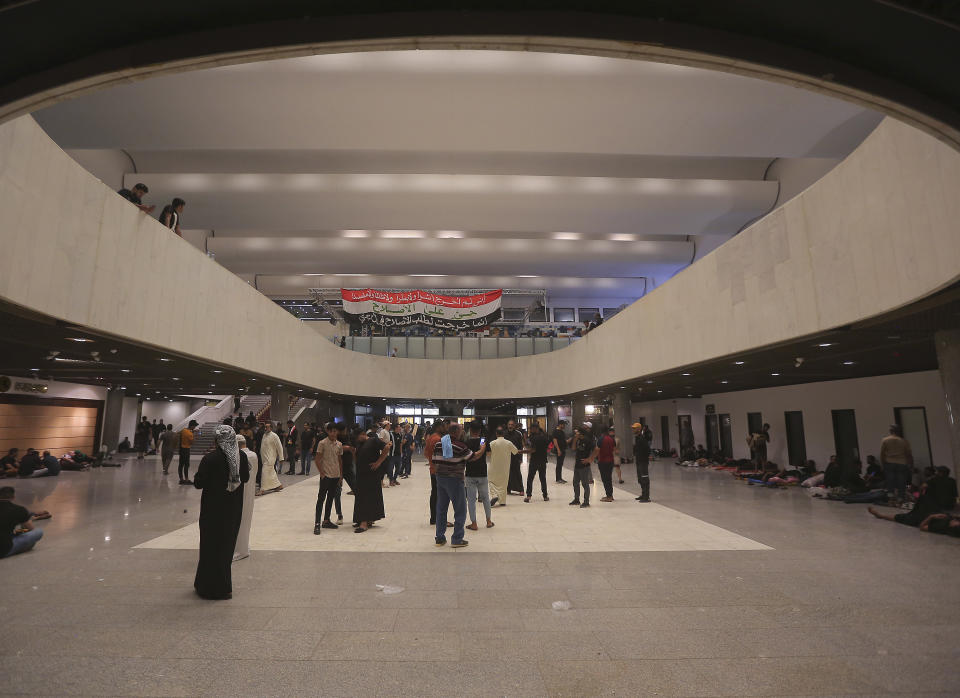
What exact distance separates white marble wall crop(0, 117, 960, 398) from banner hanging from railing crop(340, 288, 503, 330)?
8.15 metres

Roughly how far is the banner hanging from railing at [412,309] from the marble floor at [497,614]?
14.3 m

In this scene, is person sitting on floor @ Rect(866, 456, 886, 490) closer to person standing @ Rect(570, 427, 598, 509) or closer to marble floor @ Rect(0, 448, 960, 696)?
marble floor @ Rect(0, 448, 960, 696)

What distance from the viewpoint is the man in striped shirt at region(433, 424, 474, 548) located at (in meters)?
6.48

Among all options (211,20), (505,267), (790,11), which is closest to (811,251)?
(790,11)

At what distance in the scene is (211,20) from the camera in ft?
6.49

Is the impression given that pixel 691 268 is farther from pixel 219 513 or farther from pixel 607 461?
pixel 219 513

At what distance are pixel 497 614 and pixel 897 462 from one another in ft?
32.7

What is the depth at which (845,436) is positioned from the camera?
13.9m

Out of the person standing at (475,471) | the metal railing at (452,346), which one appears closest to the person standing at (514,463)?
the person standing at (475,471)

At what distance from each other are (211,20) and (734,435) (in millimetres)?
20952

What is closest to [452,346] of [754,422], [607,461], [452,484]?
[754,422]

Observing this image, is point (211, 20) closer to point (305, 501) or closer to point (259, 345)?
point (305, 501)

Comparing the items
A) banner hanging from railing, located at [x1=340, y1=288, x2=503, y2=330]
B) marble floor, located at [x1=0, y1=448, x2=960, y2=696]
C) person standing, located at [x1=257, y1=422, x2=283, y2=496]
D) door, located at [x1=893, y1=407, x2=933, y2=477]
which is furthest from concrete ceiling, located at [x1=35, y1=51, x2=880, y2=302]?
marble floor, located at [x1=0, y1=448, x2=960, y2=696]

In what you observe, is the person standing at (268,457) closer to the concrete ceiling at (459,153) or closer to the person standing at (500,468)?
the person standing at (500,468)
